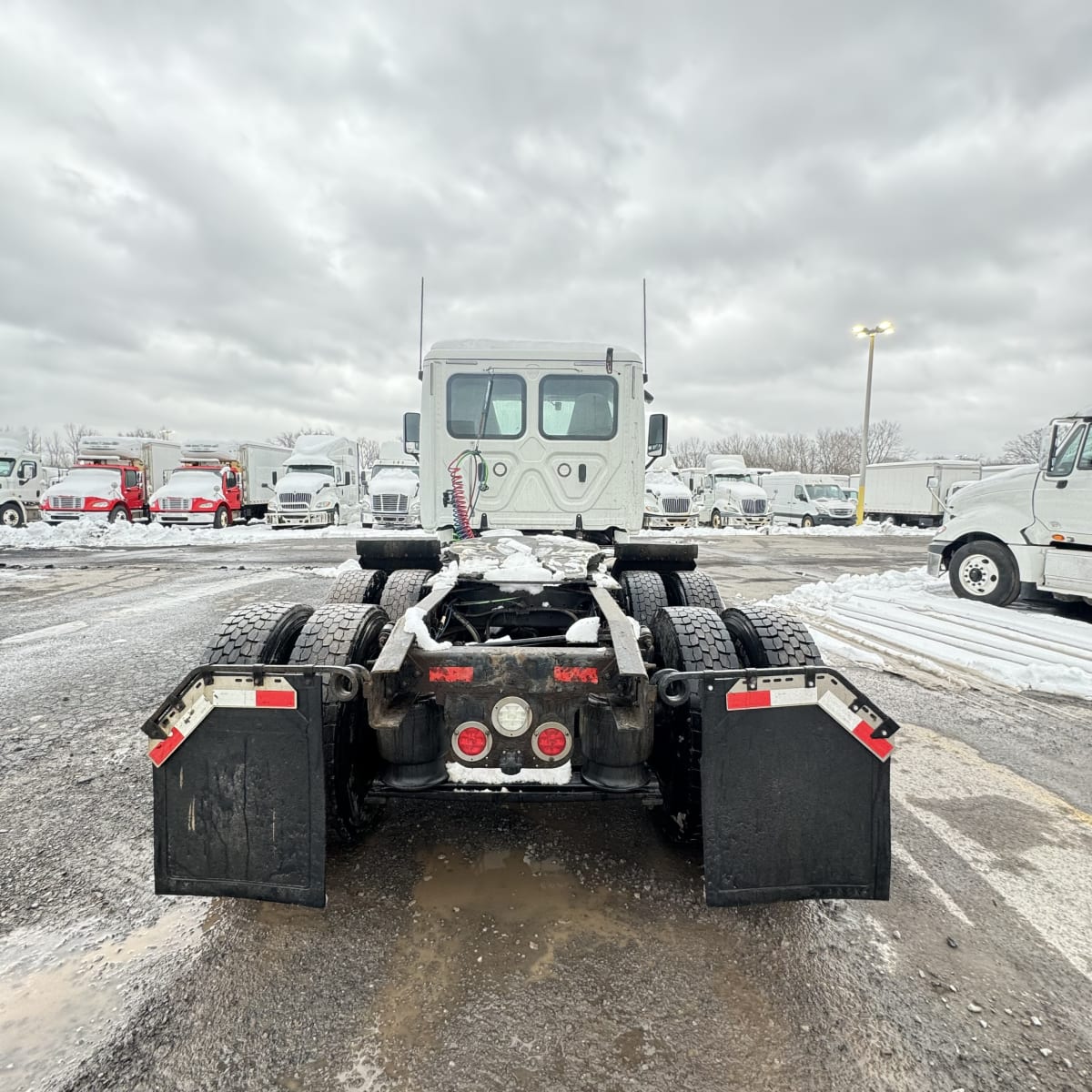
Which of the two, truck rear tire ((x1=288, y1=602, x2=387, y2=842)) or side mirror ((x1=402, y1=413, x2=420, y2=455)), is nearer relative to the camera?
truck rear tire ((x1=288, y1=602, x2=387, y2=842))

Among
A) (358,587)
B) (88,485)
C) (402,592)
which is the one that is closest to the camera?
(402,592)

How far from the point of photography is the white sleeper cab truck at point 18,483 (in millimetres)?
20828

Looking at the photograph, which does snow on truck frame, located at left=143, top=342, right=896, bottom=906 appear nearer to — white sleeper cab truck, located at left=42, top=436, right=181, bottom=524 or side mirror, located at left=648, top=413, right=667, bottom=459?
side mirror, located at left=648, top=413, right=667, bottom=459

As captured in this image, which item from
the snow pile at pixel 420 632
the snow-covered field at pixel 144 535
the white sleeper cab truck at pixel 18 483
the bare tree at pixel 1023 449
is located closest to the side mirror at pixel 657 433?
the snow pile at pixel 420 632

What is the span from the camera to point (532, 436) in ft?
19.5

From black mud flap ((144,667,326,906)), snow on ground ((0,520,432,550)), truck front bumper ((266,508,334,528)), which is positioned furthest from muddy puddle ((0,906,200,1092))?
truck front bumper ((266,508,334,528))

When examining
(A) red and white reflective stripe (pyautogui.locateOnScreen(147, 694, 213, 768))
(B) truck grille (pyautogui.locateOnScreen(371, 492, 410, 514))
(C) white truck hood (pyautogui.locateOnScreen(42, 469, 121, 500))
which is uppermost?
(C) white truck hood (pyautogui.locateOnScreen(42, 469, 121, 500))

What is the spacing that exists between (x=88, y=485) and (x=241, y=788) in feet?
78.5

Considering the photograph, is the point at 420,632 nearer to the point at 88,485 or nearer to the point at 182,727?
the point at 182,727

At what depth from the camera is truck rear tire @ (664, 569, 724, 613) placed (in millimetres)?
4277

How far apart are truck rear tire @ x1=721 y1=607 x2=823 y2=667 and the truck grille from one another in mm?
17603

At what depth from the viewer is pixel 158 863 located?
2.14 meters

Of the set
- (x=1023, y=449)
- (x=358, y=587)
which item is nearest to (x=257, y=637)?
(x=358, y=587)

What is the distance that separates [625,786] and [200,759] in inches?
57.4
